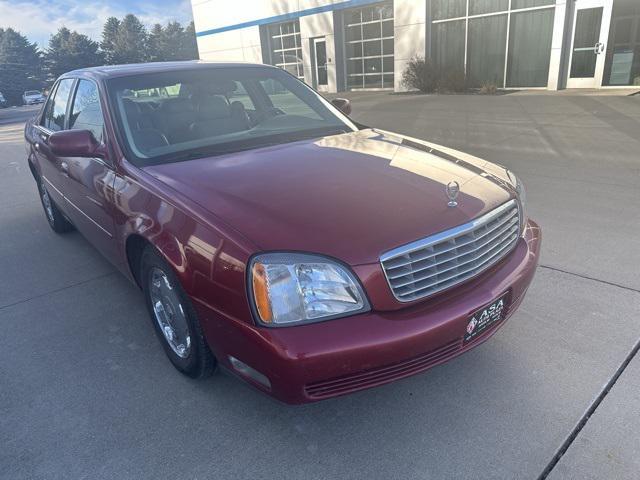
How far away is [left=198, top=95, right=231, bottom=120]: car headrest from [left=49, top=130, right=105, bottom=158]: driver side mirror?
27.3 inches

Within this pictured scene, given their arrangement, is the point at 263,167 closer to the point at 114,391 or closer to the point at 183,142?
the point at 183,142

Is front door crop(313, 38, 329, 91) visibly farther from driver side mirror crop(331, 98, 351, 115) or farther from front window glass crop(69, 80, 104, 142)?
front window glass crop(69, 80, 104, 142)

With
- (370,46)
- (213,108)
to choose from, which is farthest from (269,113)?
(370,46)

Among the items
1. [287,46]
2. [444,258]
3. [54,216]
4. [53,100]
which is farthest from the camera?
[287,46]

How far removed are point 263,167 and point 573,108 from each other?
1101 cm

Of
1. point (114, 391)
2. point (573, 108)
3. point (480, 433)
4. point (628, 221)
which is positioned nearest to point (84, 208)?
point (114, 391)

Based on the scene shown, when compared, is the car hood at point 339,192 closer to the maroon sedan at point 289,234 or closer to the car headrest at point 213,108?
the maroon sedan at point 289,234

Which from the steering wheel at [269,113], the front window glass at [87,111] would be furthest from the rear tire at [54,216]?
the steering wheel at [269,113]

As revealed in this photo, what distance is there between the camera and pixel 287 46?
25.8m

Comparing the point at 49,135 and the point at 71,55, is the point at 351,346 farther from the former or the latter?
the point at 71,55

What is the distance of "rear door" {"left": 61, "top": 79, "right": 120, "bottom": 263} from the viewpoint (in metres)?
3.07

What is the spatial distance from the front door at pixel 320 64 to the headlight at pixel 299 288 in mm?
22866

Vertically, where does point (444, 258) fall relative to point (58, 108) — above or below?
below

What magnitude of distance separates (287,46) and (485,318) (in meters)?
25.8
